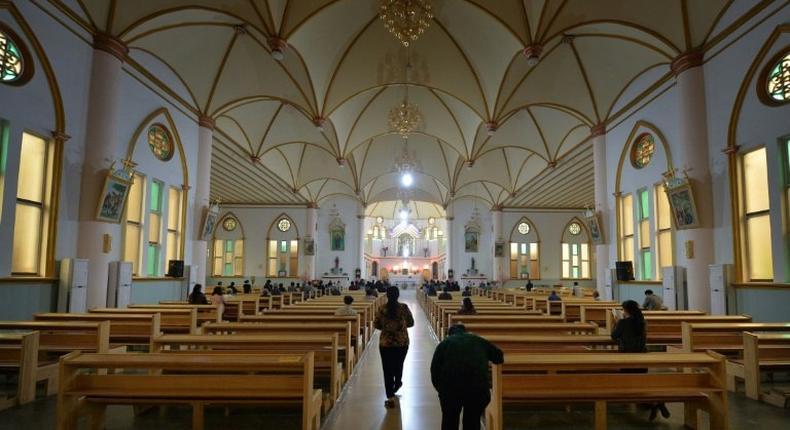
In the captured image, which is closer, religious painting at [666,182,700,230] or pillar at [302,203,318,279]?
religious painting at [666,182,700,230]

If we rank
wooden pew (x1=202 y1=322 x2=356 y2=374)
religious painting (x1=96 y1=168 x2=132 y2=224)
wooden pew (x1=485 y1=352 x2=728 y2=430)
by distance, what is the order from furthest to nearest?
religious painting (x1=96 y1=168 x2=132 y2=224) → wooden pew (x1=202 y1=322 x2=356 y2=374) → wooden pew (x1=485 y1=352 x2=728 y2=430)

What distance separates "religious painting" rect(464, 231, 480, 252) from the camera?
3278 cm

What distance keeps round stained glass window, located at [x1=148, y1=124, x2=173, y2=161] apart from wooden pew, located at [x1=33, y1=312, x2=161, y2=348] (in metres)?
6.52

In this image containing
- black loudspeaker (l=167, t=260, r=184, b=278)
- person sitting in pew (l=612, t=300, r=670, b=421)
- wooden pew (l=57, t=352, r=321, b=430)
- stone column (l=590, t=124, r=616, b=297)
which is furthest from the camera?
stone column (l=590, t=124, r=616, b=297)

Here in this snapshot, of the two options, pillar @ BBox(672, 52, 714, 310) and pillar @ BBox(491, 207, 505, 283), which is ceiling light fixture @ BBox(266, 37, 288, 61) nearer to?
pillar @ BBox(672, 52, 714, 310)

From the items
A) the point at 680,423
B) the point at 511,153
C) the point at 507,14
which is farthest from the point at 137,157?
the point at 511,153

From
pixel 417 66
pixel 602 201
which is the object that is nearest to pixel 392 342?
pixel 417 66

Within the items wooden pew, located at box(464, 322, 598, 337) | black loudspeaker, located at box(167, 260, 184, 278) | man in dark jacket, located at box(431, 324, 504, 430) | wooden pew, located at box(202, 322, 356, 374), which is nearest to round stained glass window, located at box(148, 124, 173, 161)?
black loudspeaker, located at box(167, 260, 184, 278)

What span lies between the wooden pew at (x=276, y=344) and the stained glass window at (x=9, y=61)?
613 cm

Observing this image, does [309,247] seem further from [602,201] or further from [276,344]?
[276,344]

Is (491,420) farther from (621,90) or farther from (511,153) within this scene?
(511,153)

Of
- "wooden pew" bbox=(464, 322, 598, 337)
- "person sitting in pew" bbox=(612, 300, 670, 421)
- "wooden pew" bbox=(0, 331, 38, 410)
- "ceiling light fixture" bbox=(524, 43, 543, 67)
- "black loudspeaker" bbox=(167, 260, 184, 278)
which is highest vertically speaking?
"ceiling light fixture" bbox=(524, 43, 543, 67)

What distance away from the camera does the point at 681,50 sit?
11.0 metres

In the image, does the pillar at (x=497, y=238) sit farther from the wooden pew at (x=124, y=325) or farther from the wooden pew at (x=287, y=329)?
the wooden pew at (x=124, y=325)
